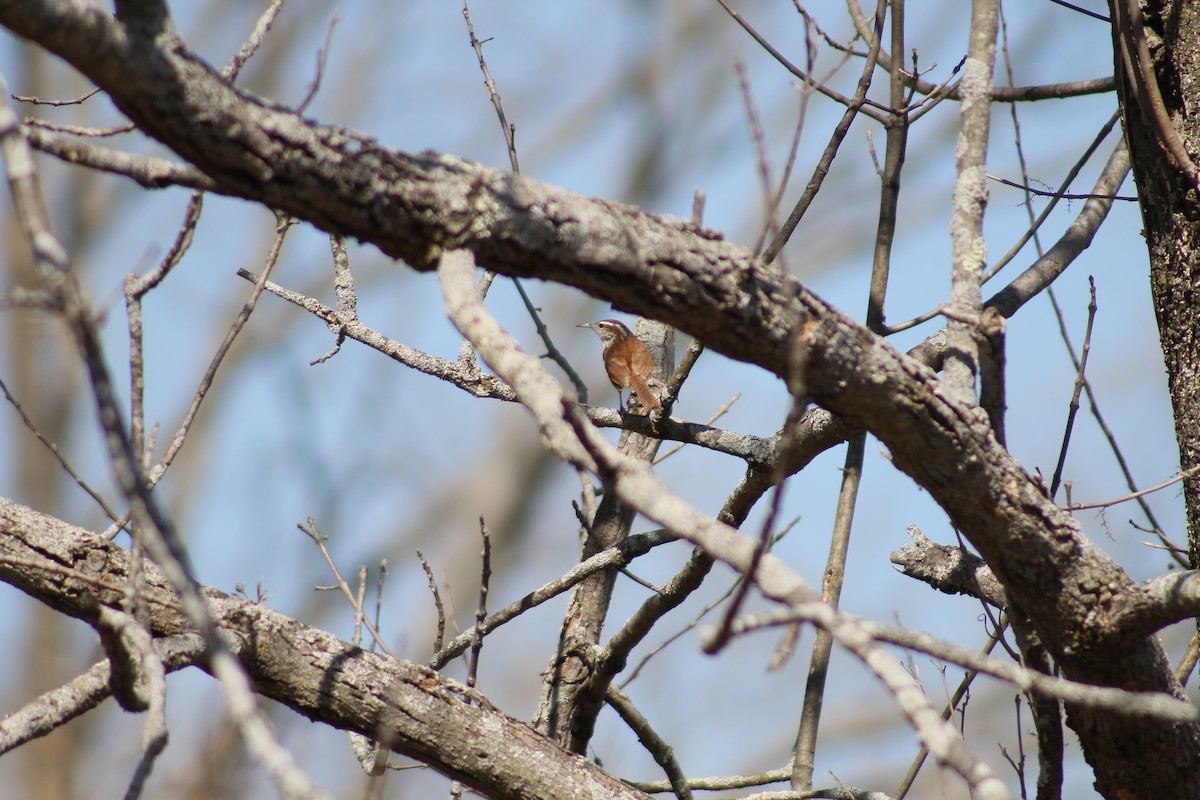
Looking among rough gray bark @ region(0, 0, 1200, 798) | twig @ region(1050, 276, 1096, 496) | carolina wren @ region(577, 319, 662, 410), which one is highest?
carolina wren @ region(577, 319, 662, 410)

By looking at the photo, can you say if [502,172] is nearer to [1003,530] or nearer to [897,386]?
[897,386]

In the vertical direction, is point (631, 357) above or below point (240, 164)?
above

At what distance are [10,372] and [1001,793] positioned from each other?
36.0 feet

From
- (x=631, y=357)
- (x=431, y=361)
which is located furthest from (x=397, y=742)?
(x=631, y=357)

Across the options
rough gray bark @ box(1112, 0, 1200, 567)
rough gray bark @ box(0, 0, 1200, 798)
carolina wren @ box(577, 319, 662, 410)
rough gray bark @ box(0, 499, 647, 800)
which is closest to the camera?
rough gray bark @ box(0, 0, 1200, 798)

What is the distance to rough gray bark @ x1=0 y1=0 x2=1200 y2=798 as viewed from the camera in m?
1.11

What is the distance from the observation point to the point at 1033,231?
2.40m

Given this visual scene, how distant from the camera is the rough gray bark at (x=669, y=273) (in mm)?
1108

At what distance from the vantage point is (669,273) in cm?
129

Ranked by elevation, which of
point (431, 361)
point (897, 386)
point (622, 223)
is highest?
point (431, 361)

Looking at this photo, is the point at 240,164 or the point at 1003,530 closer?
the point at 240,164

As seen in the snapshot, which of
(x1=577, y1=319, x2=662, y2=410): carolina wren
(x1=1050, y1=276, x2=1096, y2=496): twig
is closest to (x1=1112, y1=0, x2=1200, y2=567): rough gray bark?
(x1=1050, y1=276, x2=1096, y2=496): twig

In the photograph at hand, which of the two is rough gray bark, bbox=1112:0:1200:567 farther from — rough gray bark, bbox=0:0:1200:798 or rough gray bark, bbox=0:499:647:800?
rough gray bark, bbox=0:499:647:800

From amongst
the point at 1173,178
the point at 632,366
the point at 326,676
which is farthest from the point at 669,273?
the point at 632,366
